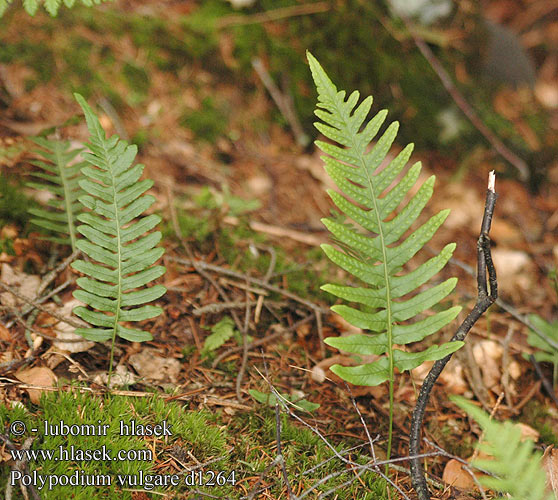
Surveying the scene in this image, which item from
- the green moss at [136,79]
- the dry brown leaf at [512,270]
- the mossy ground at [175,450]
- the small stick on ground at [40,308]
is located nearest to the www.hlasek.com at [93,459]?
the mossy ground at [175,450]

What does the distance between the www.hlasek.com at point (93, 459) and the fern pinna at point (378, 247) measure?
0.62m

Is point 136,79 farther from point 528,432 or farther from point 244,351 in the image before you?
point 528,432

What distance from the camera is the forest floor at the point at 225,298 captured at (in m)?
1.71

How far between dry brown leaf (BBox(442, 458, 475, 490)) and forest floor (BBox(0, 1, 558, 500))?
0.01m

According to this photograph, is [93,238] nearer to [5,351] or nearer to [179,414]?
[5,351]

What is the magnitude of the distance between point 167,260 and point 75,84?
1.66 meters

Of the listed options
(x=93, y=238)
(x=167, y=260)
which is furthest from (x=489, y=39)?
(x=93, y=238)

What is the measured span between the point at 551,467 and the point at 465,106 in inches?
118

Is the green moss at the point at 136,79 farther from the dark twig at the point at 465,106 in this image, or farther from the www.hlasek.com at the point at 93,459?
the www.hlasek.com at the point at 93,459

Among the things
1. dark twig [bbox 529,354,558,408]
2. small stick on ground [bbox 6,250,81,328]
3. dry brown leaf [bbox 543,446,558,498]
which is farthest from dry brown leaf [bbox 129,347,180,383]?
dark twig [bbox 529,354,558,408]

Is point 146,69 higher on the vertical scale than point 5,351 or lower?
higher

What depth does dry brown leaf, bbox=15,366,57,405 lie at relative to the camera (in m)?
1.73

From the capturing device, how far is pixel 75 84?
333 cm

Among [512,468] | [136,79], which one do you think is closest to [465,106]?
[136,79]
